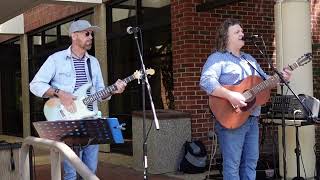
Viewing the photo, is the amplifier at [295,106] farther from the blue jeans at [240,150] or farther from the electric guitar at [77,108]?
the electric guitar at [77,108]

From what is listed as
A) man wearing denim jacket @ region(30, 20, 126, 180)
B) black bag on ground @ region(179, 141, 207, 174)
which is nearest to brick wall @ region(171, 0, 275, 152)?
black bag on ground @ region(179, 141, 207, 174)

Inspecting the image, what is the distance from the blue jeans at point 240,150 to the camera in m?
4.74

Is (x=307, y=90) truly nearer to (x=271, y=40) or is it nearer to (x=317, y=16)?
(x=271, y=40)

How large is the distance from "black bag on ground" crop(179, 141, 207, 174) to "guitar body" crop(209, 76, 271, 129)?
269cm

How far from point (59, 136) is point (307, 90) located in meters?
3.43

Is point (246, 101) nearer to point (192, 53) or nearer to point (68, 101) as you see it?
point (68, 101)

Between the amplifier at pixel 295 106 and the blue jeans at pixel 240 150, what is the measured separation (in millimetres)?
1124

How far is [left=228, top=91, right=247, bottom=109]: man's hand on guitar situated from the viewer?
468 centimetres

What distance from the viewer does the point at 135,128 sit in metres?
8.07

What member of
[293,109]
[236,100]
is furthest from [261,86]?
[293,109]

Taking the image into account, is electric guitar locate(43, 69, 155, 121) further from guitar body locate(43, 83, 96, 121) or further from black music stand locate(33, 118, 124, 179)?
black music stand locate(33, 118, 124, 179)

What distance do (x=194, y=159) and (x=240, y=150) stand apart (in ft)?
8.97

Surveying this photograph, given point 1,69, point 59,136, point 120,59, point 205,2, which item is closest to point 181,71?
point 205,2

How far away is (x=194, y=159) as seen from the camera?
7.46 meters
